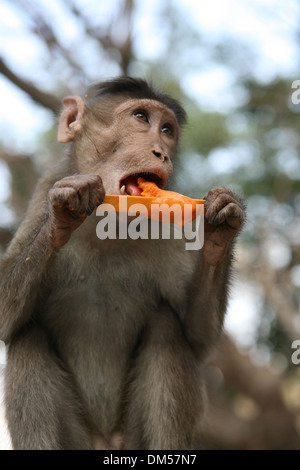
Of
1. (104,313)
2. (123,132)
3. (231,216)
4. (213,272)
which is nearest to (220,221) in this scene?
(231,216)

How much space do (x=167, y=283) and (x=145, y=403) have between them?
117cm

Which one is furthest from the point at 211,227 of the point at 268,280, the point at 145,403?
the point at 268,280

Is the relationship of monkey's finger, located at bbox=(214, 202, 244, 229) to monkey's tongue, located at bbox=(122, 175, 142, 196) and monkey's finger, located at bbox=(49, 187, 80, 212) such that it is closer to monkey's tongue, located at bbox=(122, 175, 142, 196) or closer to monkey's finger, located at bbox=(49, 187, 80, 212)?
monkey's tongue, located at bbox=(122, 175, 142, 196)

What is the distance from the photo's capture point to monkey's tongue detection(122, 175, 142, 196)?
4.73m

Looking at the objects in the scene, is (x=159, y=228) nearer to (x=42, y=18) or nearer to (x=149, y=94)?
(x=149, y=94)

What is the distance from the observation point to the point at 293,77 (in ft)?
37.6

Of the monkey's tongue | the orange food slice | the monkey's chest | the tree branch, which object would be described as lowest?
the monkey's chest
